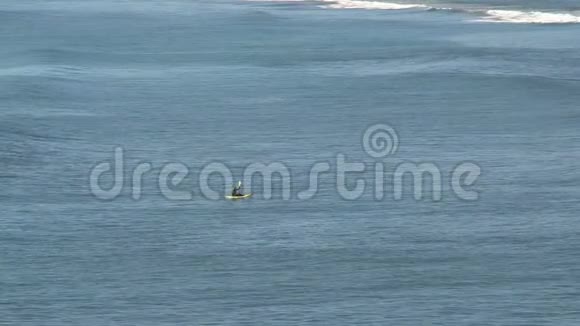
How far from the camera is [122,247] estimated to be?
26984 mm

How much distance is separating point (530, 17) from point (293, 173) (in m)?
35.8

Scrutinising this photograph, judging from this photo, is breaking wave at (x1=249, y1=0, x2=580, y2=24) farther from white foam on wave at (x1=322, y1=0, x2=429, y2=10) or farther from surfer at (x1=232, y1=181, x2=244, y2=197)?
surfer at (x1=232, y1=181, x2=244, y2=197)

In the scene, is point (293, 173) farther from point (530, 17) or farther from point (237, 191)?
point (530, 17)

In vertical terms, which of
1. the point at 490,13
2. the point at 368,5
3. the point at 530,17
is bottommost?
the point at 530,17

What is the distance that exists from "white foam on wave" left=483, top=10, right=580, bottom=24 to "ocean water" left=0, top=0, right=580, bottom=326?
2263mm

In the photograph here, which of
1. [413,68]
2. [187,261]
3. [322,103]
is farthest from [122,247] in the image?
[413,68]

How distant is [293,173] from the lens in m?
32.7

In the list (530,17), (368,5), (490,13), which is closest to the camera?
(530,17)

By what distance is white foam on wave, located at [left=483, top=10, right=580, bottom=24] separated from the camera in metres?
64.4

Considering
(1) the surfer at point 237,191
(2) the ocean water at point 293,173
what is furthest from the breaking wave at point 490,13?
(1) the surfer at point 237,191

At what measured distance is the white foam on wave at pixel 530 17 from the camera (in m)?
64.4

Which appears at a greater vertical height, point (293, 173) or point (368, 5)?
point (368, 5)

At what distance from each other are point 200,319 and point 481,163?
12374mm

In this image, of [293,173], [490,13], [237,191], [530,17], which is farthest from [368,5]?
[237,191]
